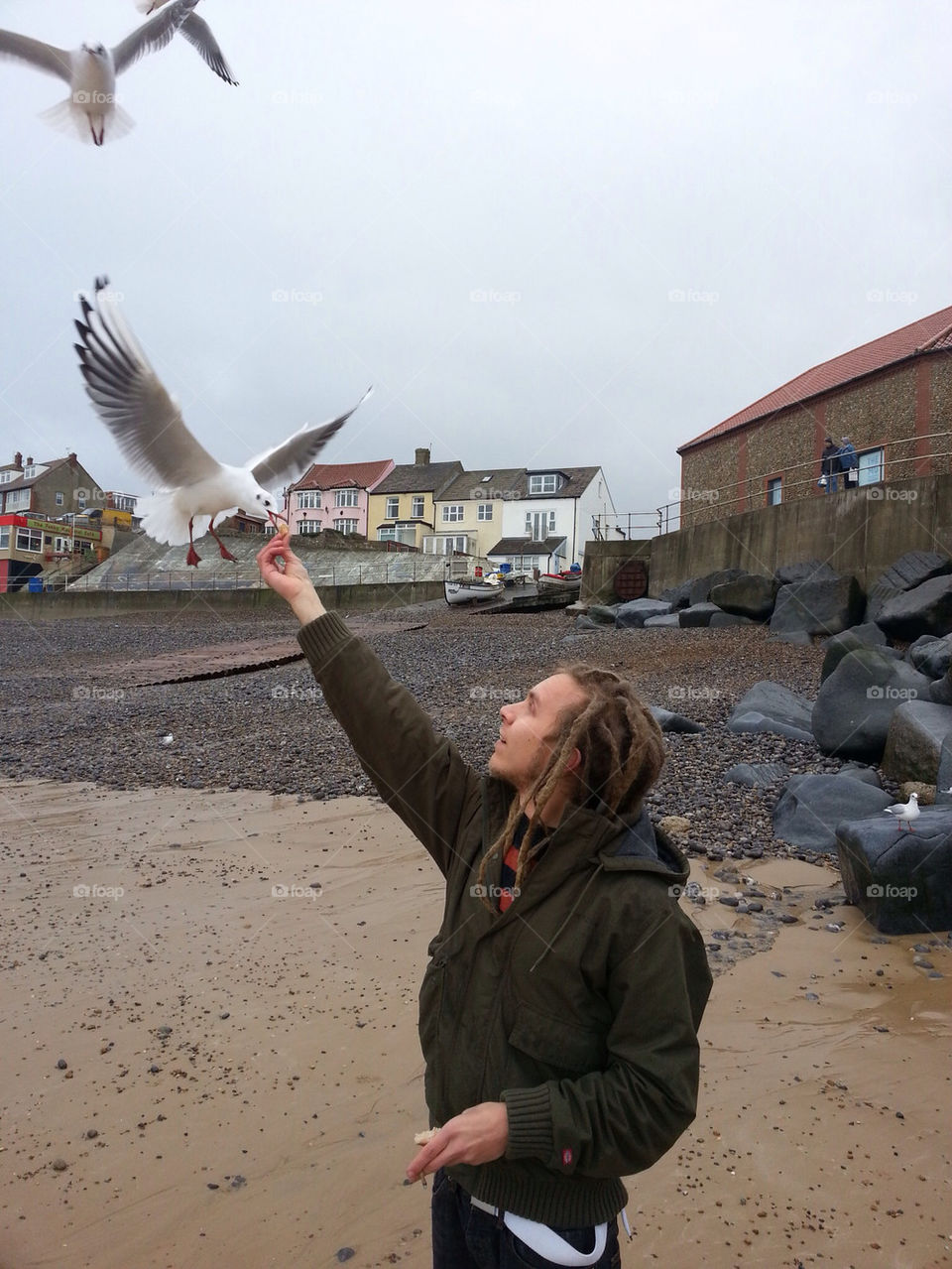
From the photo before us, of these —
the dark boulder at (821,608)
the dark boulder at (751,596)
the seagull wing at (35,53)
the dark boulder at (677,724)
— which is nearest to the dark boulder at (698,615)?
the dark boulder at (751,596)

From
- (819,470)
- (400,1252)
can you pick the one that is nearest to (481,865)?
(400,1252)

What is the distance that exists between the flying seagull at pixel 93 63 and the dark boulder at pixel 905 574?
46.8 ft

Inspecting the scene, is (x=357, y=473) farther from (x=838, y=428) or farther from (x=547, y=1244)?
(x=547, y=1244)

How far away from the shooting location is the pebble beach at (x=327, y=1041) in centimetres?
286

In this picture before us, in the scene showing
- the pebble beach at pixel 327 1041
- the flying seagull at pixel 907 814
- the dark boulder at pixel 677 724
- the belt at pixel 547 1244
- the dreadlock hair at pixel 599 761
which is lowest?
the pebble beach at pixel 327 1041

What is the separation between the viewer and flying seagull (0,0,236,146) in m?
3.27

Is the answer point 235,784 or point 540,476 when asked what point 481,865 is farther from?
point 540,476

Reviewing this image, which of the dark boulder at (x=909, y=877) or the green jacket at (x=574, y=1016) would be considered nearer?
the green jacket at (x=574, y=1016)

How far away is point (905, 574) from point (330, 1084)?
15.5 meters

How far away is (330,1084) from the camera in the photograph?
3.65m

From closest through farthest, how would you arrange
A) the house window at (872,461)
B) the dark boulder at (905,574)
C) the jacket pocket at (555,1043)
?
the jacket pocket at (555,1043)
the dark boulder at (905,574)
the house window at (872,461)

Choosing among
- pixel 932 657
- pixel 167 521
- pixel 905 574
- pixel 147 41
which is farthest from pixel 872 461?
pixel 167 521

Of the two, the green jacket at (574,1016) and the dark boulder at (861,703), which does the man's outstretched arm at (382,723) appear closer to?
the green jacket at (574,1016)

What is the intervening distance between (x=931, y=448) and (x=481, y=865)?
2667cm
